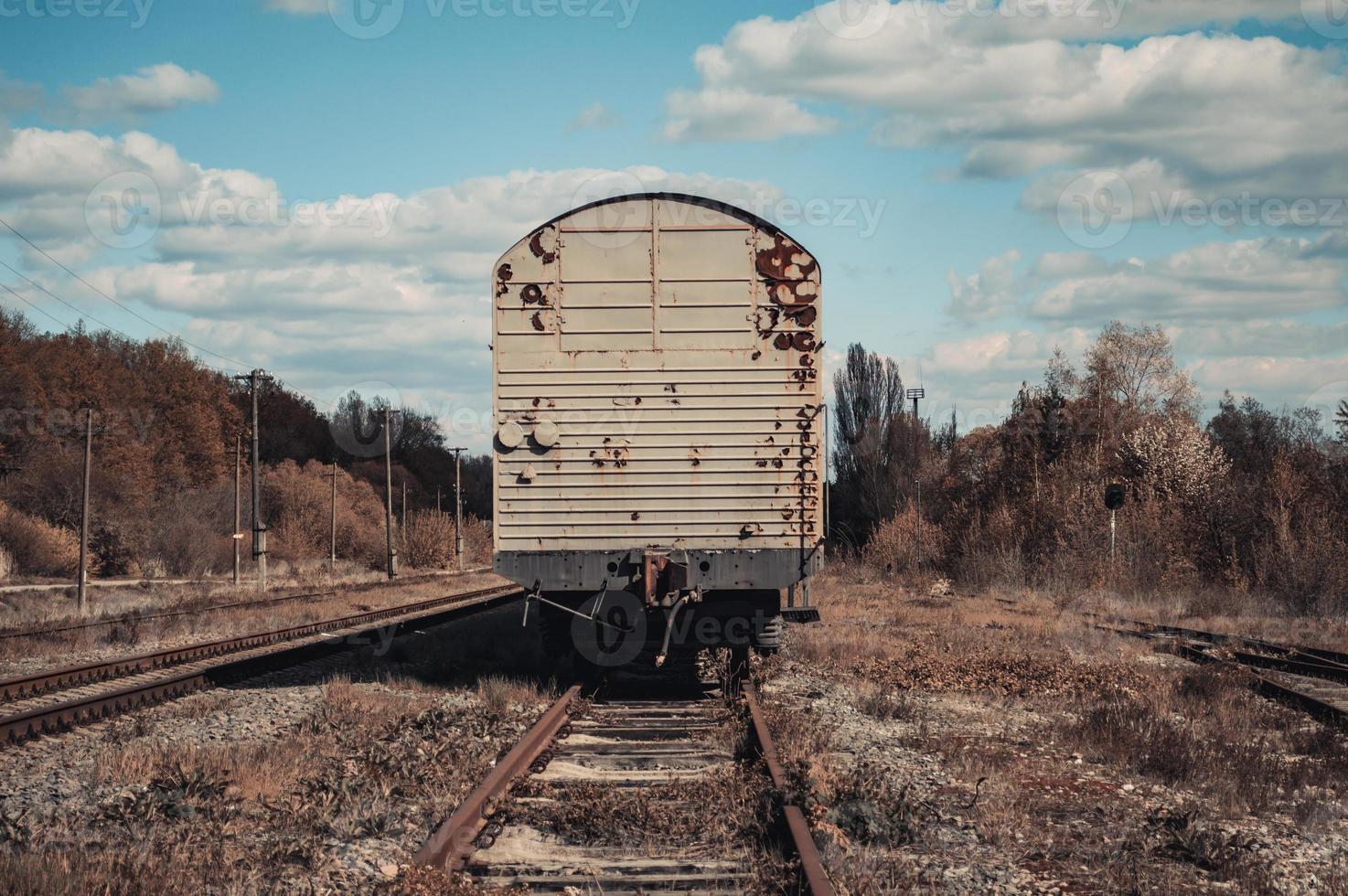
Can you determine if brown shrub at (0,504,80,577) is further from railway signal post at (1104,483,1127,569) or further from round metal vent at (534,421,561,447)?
round metal vent at (534,421,561,447)

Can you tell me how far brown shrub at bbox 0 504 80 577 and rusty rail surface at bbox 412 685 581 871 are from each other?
3542cm

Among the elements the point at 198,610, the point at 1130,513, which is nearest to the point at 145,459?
the point at 198,610

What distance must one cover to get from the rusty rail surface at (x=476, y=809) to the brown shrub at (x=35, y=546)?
35423mm

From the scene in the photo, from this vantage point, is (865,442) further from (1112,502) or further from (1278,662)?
(1278,662)

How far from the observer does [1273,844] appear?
21.5ft

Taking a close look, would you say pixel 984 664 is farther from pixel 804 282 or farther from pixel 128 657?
pixel 128 657

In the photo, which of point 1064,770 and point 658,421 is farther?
point 658,421

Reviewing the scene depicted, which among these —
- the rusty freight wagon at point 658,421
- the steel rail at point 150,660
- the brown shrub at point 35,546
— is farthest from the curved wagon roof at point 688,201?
the brown shrub at point 35,546

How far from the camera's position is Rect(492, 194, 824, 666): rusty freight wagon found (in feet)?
36.2

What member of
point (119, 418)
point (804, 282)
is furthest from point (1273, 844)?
point (119, 418)

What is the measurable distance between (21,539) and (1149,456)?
36.1m

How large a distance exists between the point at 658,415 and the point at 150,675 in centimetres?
683

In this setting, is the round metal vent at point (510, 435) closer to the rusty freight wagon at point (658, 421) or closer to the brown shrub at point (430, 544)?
the rusty freight wagon at point (658, 421)

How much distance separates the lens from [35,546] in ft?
127
